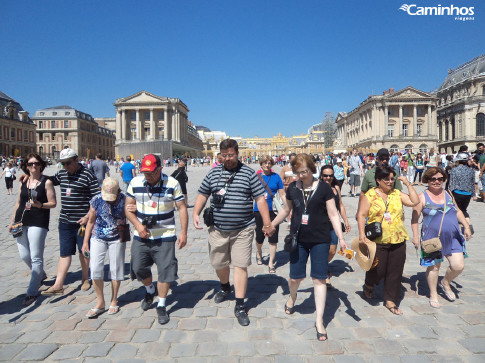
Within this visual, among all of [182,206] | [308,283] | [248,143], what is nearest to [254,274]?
[308,283]

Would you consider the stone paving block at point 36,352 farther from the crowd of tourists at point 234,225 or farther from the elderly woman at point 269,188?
the elderly woman at point 269,188

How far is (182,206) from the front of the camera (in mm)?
3676

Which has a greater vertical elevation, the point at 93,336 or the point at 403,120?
the point at 403,120

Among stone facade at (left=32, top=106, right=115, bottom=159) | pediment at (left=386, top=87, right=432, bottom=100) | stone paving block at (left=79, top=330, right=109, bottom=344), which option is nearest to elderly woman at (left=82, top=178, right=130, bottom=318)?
stone paving block at (left=79, top=330, right=109, bottom=344)

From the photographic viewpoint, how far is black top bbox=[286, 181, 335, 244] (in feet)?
11.2

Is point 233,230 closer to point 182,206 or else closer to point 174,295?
point 182,206

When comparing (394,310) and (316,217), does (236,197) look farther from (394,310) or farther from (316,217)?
(394,310)

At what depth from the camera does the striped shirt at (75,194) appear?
4262 millimetres

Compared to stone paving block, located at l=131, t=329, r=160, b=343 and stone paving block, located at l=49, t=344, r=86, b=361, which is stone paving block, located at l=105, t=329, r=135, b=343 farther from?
stone paving block, located at l=49, t=344, r=86, b=361

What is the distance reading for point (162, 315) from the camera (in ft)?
11.9

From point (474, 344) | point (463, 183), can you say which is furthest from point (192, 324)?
point (463, 183)

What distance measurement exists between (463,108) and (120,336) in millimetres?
74425

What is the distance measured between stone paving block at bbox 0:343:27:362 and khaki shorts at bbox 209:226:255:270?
2.00 meters

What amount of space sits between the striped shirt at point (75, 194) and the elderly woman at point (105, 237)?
57 cm
